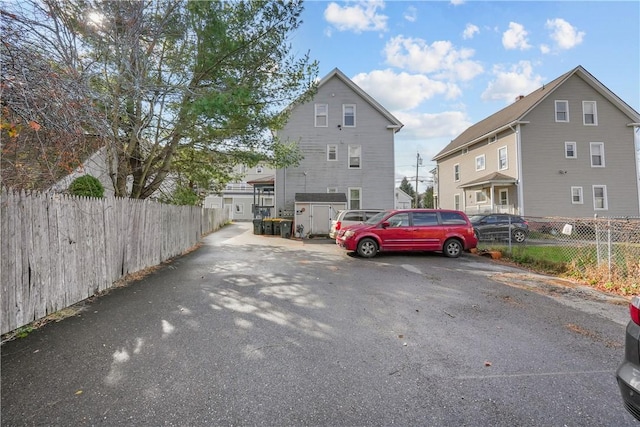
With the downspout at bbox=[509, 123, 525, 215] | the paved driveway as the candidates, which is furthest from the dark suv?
the paved driveway

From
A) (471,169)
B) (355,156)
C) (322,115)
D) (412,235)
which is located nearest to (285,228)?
(355,156)

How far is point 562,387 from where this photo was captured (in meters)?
2.87

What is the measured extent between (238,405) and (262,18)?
9.86 m

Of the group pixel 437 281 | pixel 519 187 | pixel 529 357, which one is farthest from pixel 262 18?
pixel 519 187

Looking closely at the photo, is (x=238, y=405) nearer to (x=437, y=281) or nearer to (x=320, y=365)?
(x=320, y=365)

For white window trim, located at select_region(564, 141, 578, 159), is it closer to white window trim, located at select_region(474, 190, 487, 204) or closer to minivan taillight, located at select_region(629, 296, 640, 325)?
white window trim, located at select_region(474, 190, 487, 204)

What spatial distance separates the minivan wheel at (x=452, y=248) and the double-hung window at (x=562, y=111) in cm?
1555

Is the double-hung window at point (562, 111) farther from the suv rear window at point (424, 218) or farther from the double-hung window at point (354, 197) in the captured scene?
the suv rear window at point (424, 218)

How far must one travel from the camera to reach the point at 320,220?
18516 millimetres

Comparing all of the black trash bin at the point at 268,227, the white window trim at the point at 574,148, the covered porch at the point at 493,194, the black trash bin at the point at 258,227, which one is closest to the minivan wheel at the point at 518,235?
the covered porch at the point at 493,194

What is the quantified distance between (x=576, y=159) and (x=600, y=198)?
2.90m

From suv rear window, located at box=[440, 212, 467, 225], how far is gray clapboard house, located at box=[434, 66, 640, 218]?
34.9 feet

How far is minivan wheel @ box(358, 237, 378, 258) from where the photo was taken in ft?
34.5

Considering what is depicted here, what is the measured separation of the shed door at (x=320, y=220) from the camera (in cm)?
1850
